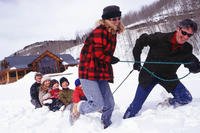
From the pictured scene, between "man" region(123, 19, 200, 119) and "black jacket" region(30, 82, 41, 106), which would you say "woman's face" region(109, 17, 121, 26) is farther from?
"black jacket" region(30, 82, 41, 106)

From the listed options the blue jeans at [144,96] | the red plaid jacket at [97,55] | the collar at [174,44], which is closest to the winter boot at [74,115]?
the blue jeans at [144,96]

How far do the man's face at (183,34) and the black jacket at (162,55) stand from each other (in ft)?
0.46

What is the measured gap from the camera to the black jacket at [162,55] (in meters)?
5.06

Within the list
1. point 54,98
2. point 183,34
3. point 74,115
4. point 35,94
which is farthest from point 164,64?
point 35,94

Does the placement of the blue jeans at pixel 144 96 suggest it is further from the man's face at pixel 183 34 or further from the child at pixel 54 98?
the child at pixel 54 98

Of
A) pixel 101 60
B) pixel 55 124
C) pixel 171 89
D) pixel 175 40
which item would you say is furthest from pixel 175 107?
pixel 55 124

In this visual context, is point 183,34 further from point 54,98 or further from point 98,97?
point 54,98

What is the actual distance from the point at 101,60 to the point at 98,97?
0.52 meters

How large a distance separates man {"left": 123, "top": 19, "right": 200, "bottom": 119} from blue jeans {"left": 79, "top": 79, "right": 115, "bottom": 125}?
54 centimetres

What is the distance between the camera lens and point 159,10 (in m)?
73.1

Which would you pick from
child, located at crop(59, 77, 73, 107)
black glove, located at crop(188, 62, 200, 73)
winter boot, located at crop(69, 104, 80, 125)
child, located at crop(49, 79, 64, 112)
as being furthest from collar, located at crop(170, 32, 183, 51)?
child, located at crop(49, 79, 64, 112)

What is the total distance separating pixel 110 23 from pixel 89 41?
371mm

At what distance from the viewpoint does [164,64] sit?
513cm

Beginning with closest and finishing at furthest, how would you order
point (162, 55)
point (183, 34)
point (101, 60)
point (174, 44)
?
point (101, 60), point (183, 34), point (174, 44), point (162, 55)
